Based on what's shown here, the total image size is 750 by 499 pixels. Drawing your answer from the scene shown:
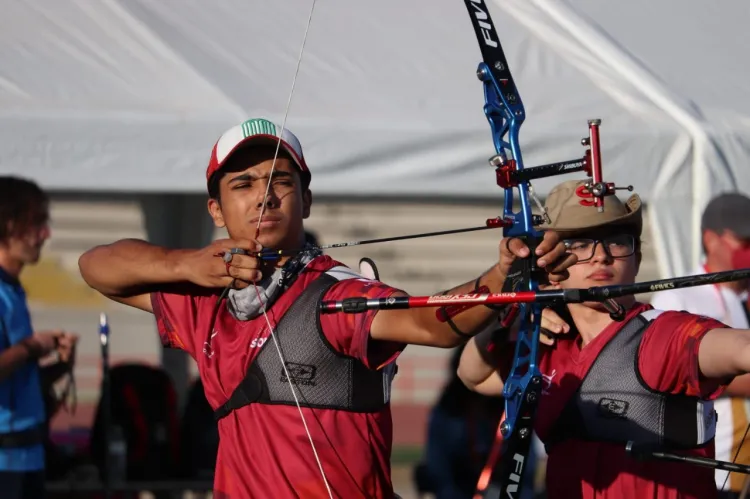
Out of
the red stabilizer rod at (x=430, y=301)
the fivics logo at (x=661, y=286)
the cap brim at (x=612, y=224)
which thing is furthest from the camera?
the cap brim at (x=612, y=224)

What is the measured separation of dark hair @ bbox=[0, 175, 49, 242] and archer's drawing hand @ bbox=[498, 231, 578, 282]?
7.69ft

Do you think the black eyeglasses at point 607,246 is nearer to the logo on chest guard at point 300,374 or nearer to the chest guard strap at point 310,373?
the chest guard strap at point 310,373

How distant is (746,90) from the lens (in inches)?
175

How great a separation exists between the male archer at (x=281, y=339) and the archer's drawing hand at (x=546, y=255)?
0.37 ft

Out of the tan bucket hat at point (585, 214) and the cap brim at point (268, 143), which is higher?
the cap brim at point (268, 143)

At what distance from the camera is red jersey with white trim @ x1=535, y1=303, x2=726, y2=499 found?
94.5 inches

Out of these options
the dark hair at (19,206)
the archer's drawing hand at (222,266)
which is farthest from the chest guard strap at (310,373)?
the dark hair at (19,206)

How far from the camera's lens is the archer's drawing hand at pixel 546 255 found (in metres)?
2.01

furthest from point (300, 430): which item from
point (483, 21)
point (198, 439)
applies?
point (198, 439)

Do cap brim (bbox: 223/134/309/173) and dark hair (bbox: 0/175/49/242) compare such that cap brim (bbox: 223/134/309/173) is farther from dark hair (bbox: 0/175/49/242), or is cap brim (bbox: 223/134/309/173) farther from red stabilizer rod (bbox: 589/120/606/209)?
dark hair (bbox: 0/175/49/242)

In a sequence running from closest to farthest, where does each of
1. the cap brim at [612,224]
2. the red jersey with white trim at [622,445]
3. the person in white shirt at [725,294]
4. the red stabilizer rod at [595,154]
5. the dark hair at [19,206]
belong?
the red stabilizer rod at [595,154]
the red jersey with white trim at [622,445]
the cap brim at [612,224]
the person in white shirt at [725,294]
the dark hair at [19,206]

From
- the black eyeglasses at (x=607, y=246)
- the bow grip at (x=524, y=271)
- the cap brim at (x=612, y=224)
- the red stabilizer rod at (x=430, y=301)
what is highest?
the cap brim at (x=612, y=224)

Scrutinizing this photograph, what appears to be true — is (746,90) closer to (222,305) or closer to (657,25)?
(657,25)

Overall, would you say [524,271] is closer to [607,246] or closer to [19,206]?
[607,246]
